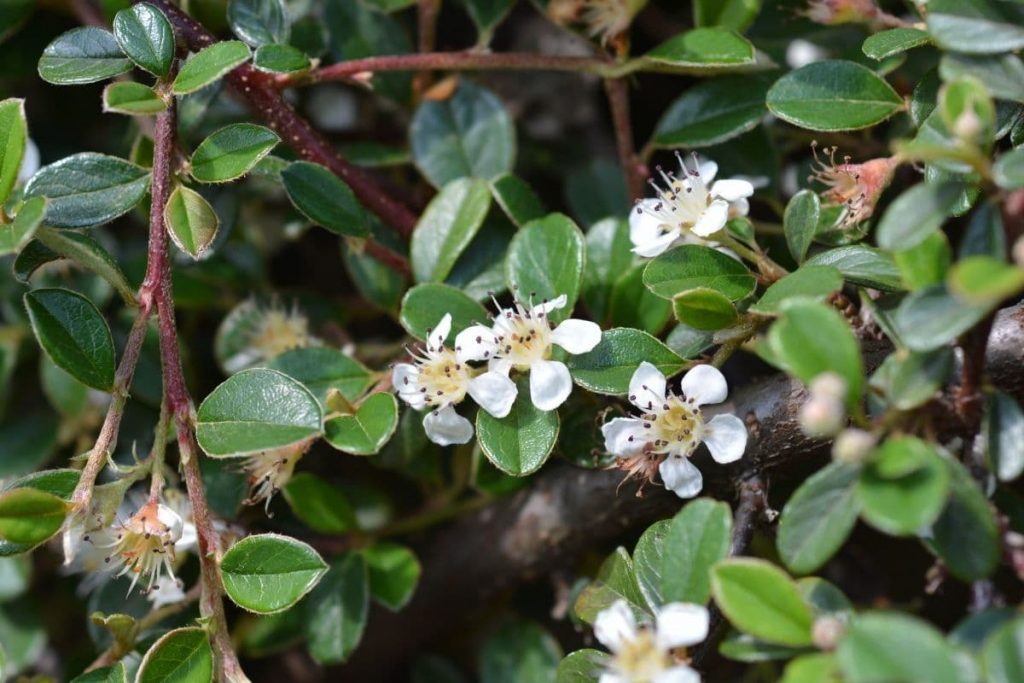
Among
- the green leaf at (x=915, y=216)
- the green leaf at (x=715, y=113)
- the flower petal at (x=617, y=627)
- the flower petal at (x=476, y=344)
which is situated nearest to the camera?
the green leaf at (x=915, y=216)

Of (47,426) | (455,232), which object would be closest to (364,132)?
(455,232)

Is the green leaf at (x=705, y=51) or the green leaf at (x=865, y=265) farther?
the green leaf at (x=705, y=51)

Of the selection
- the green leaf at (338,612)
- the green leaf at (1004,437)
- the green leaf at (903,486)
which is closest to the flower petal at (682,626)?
the green leaf at (903,486)

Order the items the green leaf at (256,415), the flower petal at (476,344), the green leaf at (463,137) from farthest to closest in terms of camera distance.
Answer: the green leaf at (463,137), the flower petal at (476,344), the green leaf at (256,415)

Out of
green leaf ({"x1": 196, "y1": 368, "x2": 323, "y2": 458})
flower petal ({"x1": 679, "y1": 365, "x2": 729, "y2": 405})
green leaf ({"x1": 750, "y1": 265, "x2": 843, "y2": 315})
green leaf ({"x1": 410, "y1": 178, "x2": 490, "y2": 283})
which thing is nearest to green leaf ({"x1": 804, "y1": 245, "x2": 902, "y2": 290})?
green leaf ({"x1": 750, "y1": 265, "x2": 843, "y2": 315})

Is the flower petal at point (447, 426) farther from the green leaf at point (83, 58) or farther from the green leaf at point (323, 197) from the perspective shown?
the green leaf at point (83, 58)

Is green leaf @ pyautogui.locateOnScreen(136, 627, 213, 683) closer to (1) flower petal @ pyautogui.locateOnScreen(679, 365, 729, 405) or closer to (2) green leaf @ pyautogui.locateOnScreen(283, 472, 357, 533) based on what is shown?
(2) green leaf @ pyautogui.locateOnScreen(283, 472, 357, 533)

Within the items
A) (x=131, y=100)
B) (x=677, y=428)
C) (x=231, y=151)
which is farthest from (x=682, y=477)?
(x=131, y=100)
